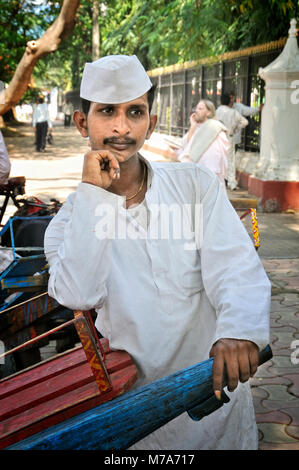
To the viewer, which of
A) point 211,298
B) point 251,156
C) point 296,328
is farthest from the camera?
point 251,156

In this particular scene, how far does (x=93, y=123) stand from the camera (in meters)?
2.05

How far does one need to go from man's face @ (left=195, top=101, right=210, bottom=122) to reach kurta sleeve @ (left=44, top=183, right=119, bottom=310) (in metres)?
6.86

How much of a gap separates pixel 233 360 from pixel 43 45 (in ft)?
34.6

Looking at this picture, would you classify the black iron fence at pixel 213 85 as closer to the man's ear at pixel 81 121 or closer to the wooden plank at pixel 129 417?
the man's ear at pixel 81 121

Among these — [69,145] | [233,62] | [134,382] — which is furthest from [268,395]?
[69,145]

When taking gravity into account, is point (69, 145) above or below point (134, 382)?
below

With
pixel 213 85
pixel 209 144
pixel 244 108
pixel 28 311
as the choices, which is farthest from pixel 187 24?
pixel 28 311

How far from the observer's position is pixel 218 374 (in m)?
1.67

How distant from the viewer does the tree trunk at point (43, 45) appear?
36.3 feet

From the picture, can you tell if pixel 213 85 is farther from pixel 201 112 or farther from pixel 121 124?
pixel 121 124

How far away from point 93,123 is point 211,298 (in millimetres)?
658

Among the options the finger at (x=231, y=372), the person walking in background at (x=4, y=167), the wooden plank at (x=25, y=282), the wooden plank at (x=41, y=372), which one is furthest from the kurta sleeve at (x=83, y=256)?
the person walking in background at (x=4, y=167)
